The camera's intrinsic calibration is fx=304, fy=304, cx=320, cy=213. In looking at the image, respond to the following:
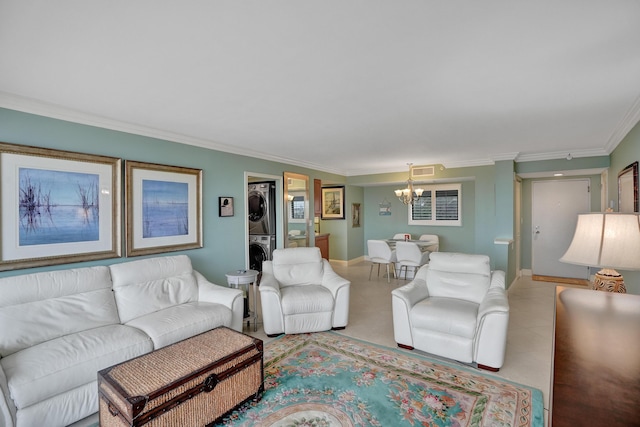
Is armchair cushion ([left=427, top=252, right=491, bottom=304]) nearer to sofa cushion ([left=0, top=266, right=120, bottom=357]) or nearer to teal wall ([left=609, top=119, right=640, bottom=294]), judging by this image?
teal wall ([left=609, top=119, right=640, bottom=294])

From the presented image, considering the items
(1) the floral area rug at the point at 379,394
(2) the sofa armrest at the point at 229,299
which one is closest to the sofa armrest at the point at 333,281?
(1) the floral area rug at the point at 379,394

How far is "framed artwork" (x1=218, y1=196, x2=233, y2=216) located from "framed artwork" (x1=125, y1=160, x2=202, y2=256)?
357 millimetres

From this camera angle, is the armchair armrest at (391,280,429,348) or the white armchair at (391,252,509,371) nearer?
the white armchair at (391,252,509,371)

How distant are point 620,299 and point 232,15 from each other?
266cm

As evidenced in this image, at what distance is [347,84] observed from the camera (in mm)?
2242

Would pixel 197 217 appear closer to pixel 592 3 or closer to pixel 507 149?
pixel 592 3

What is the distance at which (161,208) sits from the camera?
140 inches

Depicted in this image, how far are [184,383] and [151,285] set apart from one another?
156 cm

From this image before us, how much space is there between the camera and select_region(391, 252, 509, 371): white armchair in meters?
2.55

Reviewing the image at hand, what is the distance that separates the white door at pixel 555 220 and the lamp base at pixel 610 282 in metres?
4.45

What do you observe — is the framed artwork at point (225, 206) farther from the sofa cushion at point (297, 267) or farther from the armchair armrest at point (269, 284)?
the armchair armrest at point (269, 284)

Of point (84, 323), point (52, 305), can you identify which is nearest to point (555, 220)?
point (84, 323)

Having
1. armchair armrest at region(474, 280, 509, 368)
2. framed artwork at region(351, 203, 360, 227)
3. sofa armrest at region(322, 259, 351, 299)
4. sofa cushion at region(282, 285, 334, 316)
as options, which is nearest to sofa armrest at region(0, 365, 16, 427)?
sofa cushion at region(282, 285, 334, 316)

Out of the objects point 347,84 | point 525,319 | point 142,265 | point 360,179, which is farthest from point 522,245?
point 142,265
